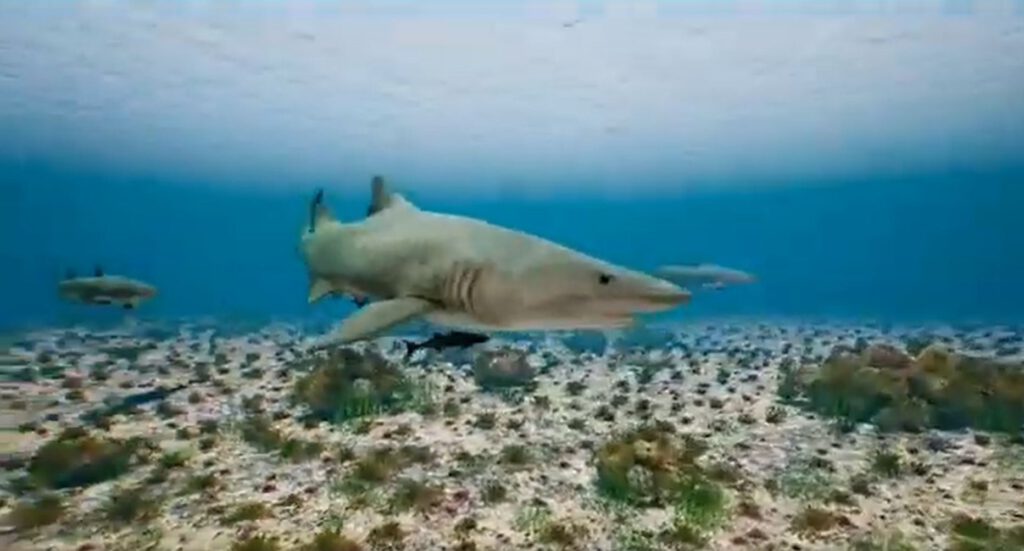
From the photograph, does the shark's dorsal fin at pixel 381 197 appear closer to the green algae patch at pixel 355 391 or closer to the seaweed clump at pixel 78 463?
the seaweed clump at pixel 78 463

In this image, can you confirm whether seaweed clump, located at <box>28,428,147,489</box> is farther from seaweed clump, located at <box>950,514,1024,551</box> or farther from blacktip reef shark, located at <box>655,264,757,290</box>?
blacktip reef shark, located at <box>655,264,757,290</box>

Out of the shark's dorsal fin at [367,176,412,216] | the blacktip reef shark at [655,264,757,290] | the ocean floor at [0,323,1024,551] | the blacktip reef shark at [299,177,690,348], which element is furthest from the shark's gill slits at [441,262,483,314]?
the blacktip reef shark at [655,264,757,290]

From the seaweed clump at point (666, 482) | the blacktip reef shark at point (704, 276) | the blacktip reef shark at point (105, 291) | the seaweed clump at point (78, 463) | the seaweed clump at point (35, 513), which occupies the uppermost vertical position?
the blacktip reef shark at point (704, 276)

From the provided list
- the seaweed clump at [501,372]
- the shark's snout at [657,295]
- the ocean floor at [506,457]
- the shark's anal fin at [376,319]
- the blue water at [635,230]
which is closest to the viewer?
the shark's snout at [657,295]

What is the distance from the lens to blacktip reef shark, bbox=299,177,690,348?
3.61m

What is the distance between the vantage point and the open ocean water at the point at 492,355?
588cm

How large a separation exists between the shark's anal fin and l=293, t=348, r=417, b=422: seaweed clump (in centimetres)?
486

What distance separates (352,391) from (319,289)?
4.37 m

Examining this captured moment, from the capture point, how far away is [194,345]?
1692cm

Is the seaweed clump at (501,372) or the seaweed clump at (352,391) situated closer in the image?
the seaweed clump at (352,391)

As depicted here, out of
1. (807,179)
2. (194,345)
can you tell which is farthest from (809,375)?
Answer: (807,179)

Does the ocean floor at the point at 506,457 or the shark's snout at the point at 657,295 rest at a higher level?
the shark's snout at the point at 657,295

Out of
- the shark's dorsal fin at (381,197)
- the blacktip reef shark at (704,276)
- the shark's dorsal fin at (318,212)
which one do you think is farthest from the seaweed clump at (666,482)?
the blacktip reef shark at (704,276)

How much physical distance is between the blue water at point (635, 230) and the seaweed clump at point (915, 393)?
2163 cm
